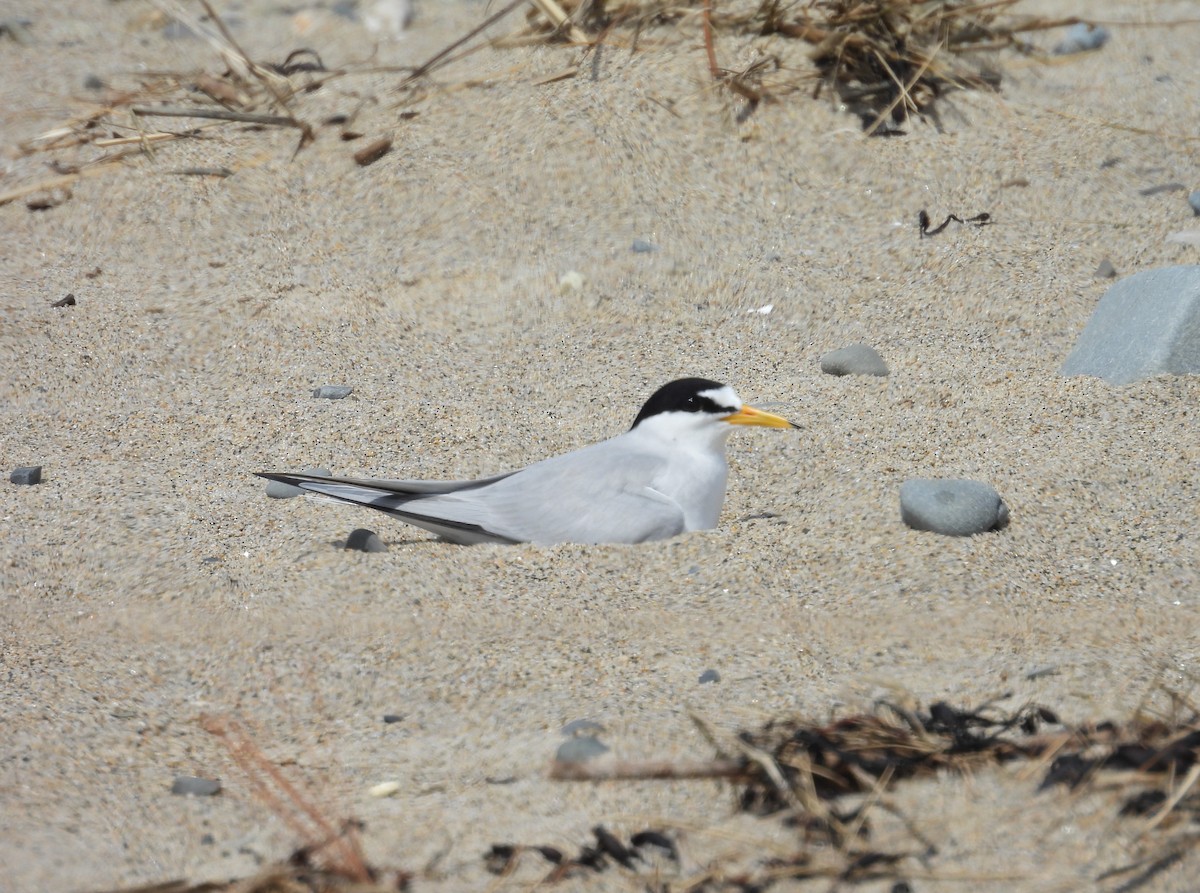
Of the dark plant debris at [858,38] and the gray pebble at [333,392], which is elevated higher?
the dark plant debris at [858,38]

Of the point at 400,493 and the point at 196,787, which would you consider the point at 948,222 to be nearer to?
the point at 400,493

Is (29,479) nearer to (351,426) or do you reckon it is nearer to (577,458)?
(351,426)

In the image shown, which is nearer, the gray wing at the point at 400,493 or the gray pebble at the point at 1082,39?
the gray wing at the point at 400,493

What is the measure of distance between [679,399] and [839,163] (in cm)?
221

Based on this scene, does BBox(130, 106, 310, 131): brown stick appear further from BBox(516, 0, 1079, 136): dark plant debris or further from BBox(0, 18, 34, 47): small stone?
BBox(0, 18, 34, 47): small stone

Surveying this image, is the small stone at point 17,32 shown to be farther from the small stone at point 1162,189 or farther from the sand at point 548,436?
the small stone at point 1162,189

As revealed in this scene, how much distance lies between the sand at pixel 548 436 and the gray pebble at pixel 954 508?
0.05 meters

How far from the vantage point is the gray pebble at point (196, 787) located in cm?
258

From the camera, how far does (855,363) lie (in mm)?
4477

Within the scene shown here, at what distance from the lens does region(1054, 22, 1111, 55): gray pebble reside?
6305 millimetres

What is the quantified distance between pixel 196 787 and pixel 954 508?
187cm

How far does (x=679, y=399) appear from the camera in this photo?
373cm

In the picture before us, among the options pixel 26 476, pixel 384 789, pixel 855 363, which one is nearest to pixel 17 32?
pixel 26 476

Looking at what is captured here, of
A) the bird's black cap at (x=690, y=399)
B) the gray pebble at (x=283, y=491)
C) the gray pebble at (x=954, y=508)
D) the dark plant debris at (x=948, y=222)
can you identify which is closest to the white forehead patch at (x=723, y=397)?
the bird's black cap at (x=690, y=399)
